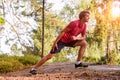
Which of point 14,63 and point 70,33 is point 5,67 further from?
point 70,33

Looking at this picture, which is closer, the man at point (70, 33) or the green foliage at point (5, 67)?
the man at point (70, 33)

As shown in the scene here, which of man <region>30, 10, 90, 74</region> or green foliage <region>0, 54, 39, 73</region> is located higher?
man <region>30, 10, 90, 74</region>

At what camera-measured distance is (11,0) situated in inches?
544

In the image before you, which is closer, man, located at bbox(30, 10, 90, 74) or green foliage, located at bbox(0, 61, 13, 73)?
man, located at bbox(30, 10, 90, 74)

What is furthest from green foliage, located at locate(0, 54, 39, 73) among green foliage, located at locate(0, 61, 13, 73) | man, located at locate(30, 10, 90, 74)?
man, located at locate(30, 10, 90, 74)

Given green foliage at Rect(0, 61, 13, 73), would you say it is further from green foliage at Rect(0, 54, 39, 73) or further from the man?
the man

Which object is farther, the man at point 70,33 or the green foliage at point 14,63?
the green foliage at point 14,63

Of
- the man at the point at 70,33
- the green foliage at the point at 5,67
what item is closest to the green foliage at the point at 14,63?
the green foliage at the point at 5,67

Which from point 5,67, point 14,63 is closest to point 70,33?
point 5,67

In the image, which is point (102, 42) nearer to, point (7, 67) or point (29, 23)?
point (29, 23)

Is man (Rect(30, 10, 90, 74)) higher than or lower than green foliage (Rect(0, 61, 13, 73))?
higher

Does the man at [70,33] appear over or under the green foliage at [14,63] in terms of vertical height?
over

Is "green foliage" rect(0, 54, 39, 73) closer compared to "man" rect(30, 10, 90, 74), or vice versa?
"man" rect(30, 10, 90, 74)

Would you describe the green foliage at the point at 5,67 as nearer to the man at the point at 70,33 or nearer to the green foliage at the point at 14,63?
the green foliage at the point at 14,63
